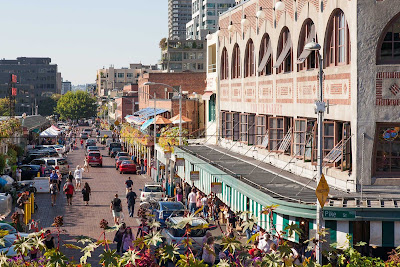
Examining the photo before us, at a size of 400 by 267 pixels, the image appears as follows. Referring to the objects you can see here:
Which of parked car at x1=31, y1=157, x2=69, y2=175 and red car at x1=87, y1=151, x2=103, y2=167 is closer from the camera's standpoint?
parked car at x1=31, y1=157, x2=69, y2=175

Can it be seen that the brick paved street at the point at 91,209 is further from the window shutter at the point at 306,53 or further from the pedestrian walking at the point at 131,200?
the window shutter at the point at 306,53

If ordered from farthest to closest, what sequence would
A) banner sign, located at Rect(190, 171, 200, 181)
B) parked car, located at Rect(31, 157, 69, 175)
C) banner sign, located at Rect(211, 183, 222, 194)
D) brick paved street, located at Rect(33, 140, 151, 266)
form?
1. parked car, located at Rect(31, 157, 69, 175)
2. banner sign, located at Rect(190, 171, 200, 181)
3. banner sign, located at Rect(211, 183, 222, 194)
4. brick paved street, located at Rect(33, 140, 151, 266)

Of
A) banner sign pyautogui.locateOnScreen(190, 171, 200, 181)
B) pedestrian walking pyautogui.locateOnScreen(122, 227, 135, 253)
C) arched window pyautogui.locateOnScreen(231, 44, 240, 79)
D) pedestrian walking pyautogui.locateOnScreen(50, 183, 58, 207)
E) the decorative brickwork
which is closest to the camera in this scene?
pedestrian walking pyautogui.locateOnScreen(122, 227, 135, 253)

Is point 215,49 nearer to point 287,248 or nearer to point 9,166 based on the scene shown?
point 9,166

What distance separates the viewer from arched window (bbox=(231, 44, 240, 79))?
41.4 metres

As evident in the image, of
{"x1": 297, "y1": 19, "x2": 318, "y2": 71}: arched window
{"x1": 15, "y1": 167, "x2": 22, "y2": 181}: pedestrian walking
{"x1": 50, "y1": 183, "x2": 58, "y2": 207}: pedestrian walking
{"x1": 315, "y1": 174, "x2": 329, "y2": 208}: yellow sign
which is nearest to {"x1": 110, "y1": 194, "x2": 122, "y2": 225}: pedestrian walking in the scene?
{"x1": 50, "y1": 183, "x2": 58, "y2": 207}: pedestrian walking

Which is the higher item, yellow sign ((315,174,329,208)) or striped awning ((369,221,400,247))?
yellow sign ((315,174,329,208))

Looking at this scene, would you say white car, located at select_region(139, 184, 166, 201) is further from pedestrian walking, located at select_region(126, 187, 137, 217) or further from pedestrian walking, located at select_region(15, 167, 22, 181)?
pedestrian walking, located at select_region(15, 167, 22, 181)

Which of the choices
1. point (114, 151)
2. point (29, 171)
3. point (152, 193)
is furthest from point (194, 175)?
point (114, 151)

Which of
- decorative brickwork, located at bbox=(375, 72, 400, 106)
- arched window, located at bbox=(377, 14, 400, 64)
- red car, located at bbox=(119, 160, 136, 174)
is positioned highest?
arched window, located at bbox=(377, 14, 400, 64)

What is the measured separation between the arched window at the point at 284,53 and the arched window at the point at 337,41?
5.13 meters

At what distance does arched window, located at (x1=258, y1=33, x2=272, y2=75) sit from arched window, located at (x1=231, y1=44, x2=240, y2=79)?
5.37 meters

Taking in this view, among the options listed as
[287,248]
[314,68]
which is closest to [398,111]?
[314,68]

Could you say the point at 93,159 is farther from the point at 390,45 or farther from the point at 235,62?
the point at 390,45
